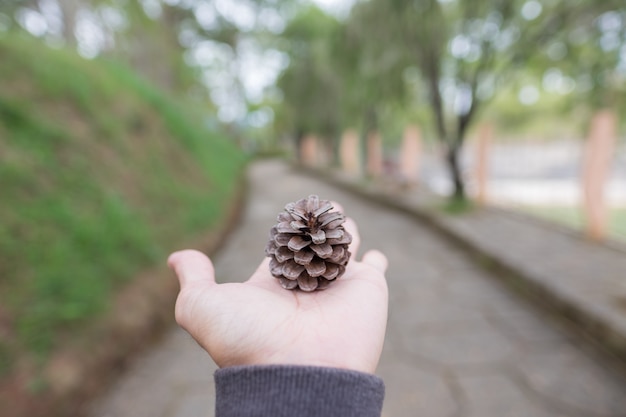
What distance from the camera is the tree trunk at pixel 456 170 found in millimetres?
6527

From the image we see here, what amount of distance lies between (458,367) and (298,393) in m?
1.80

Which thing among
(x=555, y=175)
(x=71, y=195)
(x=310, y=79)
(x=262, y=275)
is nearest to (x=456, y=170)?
(x=555, y=175)

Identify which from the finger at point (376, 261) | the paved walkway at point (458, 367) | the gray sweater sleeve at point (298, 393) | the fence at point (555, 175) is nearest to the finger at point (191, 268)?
the gray sweater sleeve at point (298, 393)

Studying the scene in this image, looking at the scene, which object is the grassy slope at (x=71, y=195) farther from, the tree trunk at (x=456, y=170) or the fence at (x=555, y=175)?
the fence at (x=555, y=175)

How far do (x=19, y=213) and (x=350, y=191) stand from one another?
883cm

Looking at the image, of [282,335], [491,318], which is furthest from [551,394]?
[282,335]

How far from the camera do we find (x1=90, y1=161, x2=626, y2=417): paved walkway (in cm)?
197

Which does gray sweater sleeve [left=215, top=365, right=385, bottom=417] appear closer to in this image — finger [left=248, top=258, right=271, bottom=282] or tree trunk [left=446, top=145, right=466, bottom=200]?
finger [left=248, top=258, right=271, bottom=282]

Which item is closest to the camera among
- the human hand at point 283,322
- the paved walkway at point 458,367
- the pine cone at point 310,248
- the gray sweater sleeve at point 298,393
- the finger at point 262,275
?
the gray sweater sleeve at point 298,393

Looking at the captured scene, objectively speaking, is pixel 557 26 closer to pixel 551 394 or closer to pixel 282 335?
pixel 551 394

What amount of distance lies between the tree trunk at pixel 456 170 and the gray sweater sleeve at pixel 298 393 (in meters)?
6.24

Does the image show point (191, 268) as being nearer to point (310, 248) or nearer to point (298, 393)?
point (310, 248)

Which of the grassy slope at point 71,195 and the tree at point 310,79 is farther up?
the tree at point 310,79

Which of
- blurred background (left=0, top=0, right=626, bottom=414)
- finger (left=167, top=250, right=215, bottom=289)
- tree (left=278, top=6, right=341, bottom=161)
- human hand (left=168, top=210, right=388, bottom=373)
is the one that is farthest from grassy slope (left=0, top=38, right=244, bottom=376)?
tree (left=278, top=6, right=341, bottom=161)
